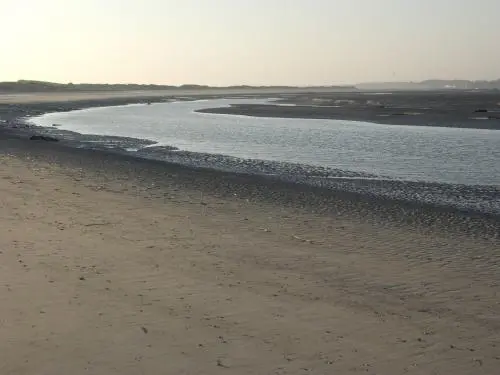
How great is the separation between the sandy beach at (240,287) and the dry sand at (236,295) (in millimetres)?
25

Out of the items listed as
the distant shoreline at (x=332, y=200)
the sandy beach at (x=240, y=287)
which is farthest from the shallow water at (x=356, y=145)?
the sandy beach at (x=240, y=287)

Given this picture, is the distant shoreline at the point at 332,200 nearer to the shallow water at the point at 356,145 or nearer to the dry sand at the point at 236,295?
the dry sand at the point at 236,295

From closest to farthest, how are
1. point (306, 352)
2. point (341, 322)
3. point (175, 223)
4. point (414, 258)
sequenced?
point (306, 352) → point (341, 322) → point (414, 258) → point (175, 223)

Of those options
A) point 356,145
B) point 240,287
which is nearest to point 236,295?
point 240,287

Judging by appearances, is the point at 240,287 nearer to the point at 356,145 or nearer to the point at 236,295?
the point at 236,295

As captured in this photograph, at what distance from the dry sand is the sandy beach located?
0.02m

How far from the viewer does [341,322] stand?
6.98 meters

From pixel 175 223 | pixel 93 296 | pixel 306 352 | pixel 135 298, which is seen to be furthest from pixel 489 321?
pixel 175 223

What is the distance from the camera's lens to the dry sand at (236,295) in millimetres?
5969

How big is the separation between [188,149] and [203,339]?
22806 mm

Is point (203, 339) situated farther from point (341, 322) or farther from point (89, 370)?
point (341, 322)

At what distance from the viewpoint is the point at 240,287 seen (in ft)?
26.7

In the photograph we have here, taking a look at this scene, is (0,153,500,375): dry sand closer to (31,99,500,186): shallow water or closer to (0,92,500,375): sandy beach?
(0,92,500,375): sandy beach

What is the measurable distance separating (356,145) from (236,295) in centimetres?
2275
